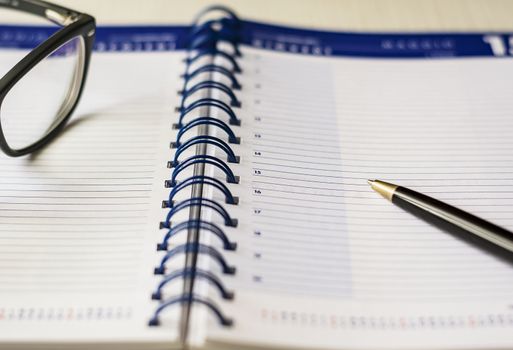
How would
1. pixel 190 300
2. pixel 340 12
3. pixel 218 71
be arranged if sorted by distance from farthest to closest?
pixel 340 12 → pixel 218 71 → pixel 190 300

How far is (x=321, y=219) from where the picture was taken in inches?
24.3

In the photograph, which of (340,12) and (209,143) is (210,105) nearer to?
(209,143)

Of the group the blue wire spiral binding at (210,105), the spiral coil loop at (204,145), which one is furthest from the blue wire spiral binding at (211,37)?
the blue wire spiral binding at (210,105)

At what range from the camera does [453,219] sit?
0.60m

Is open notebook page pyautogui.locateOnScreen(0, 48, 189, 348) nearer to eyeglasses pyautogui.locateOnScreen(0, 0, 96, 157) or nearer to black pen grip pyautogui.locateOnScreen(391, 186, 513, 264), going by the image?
eyeglasses pyautogui.locateOnScreen(0, 0, 96, 157)

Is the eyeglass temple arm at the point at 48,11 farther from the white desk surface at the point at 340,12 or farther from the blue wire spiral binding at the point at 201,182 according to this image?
the blue wire spiral binding at the point at 201,182

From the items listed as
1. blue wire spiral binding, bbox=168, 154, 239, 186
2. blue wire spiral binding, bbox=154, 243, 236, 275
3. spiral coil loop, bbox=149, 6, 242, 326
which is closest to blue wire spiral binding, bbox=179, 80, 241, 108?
spiral coil loop, bbox=149, 6, 242, 326

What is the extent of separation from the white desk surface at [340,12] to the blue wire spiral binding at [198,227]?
40 centimetres

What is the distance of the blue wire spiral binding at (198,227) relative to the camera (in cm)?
58

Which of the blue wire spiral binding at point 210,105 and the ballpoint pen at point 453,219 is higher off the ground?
the blue wire spiral binding at point 210,105

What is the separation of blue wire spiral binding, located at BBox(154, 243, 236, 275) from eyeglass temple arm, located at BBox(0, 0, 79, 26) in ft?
1.11

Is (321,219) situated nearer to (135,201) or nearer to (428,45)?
(135,201)

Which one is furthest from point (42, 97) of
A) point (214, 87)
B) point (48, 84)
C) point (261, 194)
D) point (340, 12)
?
point (340, 12)

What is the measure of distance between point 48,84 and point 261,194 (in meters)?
0.33
